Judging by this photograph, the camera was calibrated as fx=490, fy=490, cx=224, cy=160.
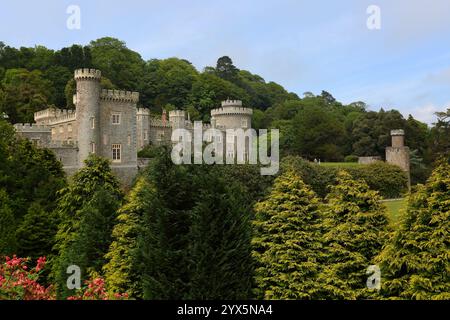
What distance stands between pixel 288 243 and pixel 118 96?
32.8m

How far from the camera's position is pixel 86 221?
1850 cm

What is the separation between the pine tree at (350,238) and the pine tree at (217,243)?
263cm

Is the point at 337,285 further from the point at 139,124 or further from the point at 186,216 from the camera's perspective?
the point at 139,124

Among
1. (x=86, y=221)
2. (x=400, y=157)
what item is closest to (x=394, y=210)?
(x=86, y=221)

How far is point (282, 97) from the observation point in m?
119

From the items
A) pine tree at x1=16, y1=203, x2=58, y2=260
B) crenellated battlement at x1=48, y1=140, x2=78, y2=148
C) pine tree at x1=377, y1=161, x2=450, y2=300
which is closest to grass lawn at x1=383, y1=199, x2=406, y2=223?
pine tree at x1=377, y1=161, x2=450, y2=300

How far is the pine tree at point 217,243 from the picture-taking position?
11.9 metres

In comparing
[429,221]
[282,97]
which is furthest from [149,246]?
[282,97]

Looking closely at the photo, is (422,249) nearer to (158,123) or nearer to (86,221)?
(86,221)

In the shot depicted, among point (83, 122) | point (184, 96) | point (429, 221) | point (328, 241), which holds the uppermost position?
point (184, 96)

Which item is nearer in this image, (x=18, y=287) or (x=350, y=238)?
(x=18, y=287)

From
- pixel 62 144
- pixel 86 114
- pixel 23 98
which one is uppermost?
pixel 23 98

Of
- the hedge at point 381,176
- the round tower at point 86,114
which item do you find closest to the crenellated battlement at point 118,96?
the round tower at point 86,114
